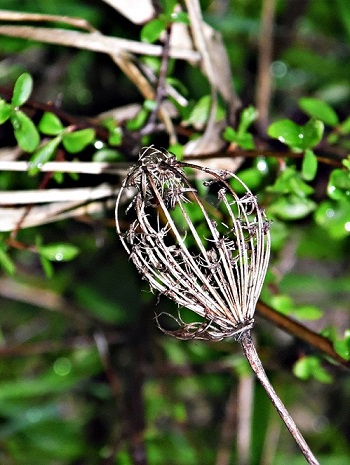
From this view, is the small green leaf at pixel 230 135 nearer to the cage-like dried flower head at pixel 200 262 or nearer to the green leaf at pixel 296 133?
the green leaf at pixel 296 133

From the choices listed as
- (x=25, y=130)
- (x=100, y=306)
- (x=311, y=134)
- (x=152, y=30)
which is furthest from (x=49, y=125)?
(x=100, y=306)

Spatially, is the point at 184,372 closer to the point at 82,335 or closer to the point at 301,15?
the point at 82,335

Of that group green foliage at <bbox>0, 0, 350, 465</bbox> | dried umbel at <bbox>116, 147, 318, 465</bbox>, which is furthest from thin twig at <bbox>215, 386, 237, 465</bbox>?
dried umbel at <bbox>116, 147, 318, 465</bbox>

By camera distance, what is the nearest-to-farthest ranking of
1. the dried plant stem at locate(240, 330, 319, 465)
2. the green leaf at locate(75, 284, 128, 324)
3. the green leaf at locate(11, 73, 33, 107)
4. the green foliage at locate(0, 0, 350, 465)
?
1. the dried plant stem at locate(240, 330, 319, 465)
2. the green leaf at locate(11, 73, 33, 107)
3. the green foliage at locate(0, 0, 350, 465)
4. the green leaf at locate(75, 284, 128, 324)

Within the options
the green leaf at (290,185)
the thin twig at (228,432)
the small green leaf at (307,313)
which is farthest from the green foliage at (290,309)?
the thin twig at (228,432)

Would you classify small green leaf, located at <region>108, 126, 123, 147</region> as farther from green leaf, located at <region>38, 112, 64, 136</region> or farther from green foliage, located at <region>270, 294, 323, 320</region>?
green foliage, located at <region>270, 294, 323, 320</region>

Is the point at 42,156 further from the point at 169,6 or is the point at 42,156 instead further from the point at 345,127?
the point at 345,127
